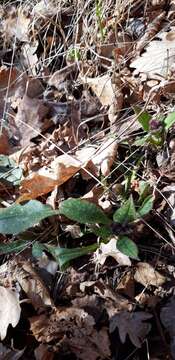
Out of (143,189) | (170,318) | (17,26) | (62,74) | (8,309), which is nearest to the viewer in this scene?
(170,318)

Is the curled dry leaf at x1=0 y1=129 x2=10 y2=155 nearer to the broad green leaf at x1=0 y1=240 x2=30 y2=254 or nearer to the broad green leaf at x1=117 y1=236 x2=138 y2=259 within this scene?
the broad green leaf at x1=0 y1=240 x2=30 y2=254

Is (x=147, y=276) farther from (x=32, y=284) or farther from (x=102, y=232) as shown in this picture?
(x=32, y=284)

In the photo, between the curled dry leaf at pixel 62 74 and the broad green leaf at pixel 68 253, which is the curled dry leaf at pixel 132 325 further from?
the curled dry leaf at pixel 62 74

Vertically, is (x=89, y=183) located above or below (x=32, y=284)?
above

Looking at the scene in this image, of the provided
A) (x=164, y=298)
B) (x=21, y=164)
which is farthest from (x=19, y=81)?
(x=164, y=298)

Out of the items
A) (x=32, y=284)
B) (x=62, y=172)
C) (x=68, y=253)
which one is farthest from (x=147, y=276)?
(x=62, y=172)

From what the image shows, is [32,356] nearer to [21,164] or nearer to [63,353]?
[63,353]
